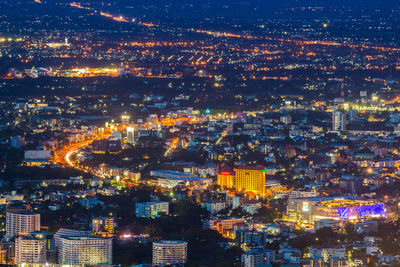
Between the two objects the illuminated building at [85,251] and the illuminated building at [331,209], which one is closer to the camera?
the illuminated building at [85,251]

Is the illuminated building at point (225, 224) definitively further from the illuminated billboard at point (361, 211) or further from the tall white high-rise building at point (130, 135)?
the tall white high-rise building at point (130, 135)

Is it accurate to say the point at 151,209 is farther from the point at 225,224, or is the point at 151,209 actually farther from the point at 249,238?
the point at 249,238

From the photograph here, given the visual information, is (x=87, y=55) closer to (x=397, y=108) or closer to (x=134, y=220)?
(x=397, y=108)

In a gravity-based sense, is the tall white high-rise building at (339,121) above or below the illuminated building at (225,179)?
above

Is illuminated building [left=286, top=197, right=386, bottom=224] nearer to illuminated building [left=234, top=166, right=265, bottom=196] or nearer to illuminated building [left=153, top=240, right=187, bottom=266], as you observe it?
illuminated building [left=234, top=166, right=265, bottom=196]

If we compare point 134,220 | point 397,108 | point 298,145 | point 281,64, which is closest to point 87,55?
point 281,64

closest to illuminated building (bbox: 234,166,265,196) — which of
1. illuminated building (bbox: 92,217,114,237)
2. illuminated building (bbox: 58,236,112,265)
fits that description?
illuminated building (bbox: 92,217,114,237)

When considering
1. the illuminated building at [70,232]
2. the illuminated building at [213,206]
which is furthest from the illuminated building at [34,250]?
the illuminated building at [213,206]

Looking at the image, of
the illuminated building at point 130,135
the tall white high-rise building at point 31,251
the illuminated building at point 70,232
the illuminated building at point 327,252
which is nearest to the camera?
the tall white high-rise building at point 31,251
